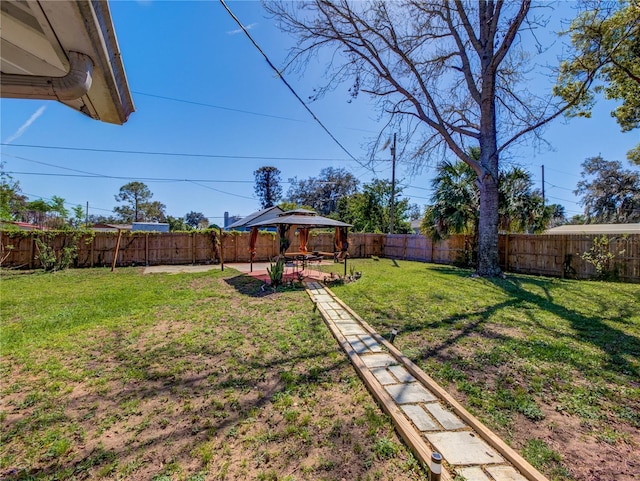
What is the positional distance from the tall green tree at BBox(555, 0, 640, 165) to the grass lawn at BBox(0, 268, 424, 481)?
417 inches

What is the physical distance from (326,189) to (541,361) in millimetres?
35657

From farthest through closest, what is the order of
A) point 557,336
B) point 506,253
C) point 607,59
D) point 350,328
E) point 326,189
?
point 326,189
point 506,253
point 607,59
point 350,328
point 557,336

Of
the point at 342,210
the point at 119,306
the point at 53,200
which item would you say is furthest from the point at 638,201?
the point at 53,200

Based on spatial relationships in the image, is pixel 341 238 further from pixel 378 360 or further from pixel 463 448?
pixel 463 448

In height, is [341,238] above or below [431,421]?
above

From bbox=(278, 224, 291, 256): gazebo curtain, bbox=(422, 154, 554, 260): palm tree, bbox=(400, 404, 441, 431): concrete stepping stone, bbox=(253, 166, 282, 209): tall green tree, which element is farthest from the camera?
→ bbox=(253, 166, 282, 209): tall green tree

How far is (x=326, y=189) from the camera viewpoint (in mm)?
37938

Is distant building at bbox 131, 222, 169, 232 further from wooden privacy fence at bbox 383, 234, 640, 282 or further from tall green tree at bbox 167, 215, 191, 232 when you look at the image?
wooden privacy fence at bbox 383, 234, 640, 282

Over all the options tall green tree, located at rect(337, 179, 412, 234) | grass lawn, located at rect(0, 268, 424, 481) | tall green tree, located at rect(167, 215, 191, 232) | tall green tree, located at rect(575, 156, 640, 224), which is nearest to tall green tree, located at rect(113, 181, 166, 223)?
tall green tree, located at rect(167, 215, 191, 232)

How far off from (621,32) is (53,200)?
27.2 metres

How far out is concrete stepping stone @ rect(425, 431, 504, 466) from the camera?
73.4 inches

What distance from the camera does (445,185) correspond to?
1265cm

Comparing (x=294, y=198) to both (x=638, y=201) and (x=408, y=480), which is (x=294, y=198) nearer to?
(x=638, y=201)

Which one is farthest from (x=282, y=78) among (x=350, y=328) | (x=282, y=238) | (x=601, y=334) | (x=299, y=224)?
(x=601, y=334)
